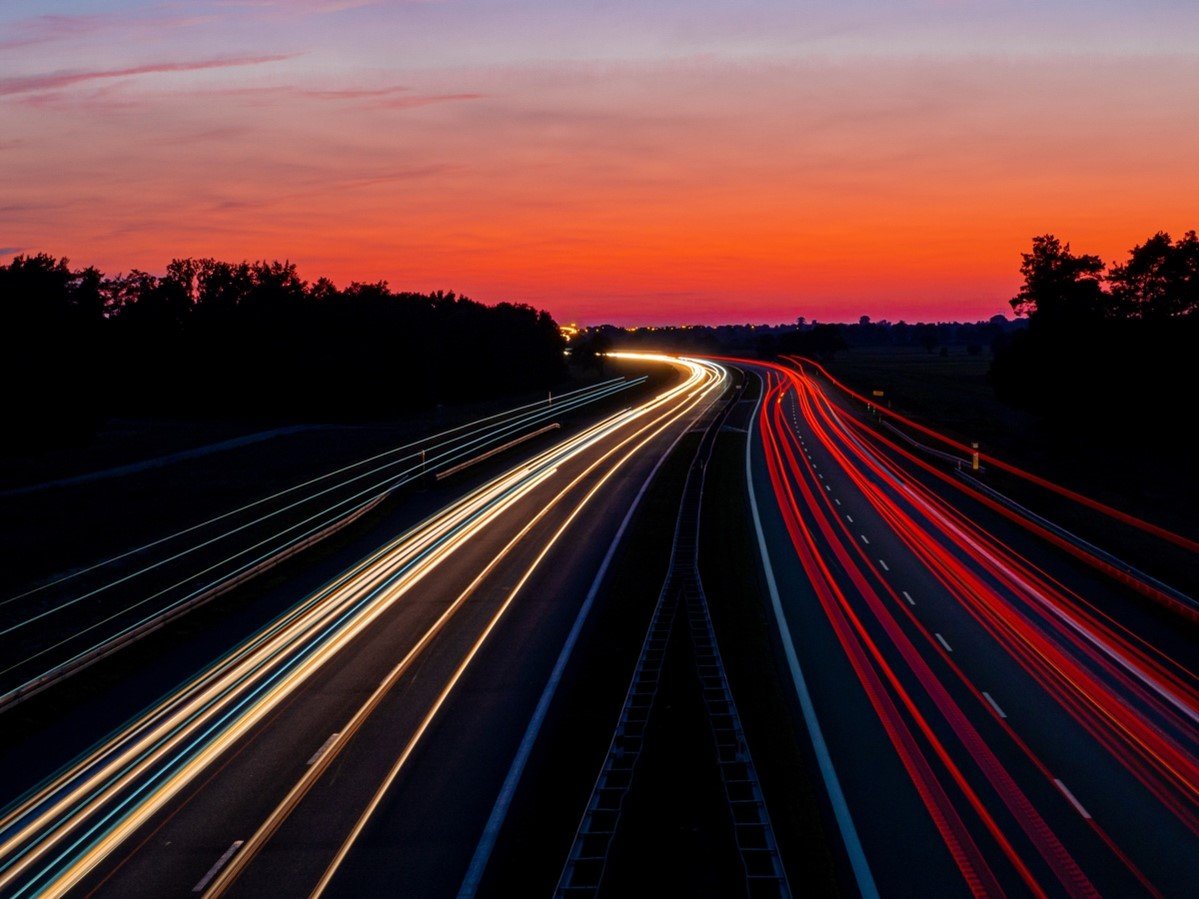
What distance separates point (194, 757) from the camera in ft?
66.9

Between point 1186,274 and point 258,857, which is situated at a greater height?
point 1186,274

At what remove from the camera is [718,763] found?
752 inches

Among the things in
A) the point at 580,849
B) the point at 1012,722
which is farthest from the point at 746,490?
the point at 580,849

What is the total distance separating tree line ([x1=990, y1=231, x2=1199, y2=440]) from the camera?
83438mm

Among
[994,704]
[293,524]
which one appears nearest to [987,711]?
[994,704]

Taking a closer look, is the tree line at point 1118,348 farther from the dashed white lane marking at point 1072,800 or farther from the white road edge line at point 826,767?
the dashed white lane marking at point 1072,800

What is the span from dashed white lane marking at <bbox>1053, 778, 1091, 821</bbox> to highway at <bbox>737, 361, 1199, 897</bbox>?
0.04 meters

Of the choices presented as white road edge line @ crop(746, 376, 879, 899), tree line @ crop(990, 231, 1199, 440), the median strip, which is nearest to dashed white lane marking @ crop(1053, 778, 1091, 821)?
white road edge line @ crop(746, 376, 879, 899)

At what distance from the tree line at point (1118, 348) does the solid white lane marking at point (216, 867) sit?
83649 millimetres

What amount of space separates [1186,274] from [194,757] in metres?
97.2

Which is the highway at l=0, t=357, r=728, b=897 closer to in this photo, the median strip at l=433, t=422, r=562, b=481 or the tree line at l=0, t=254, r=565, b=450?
the median strip at l=433, t=422, r=562, b=481

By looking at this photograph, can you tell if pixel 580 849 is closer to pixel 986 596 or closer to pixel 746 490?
pixel 986 596

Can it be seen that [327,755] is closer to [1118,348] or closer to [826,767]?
[826,767]

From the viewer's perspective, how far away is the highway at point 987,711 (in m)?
16.8
